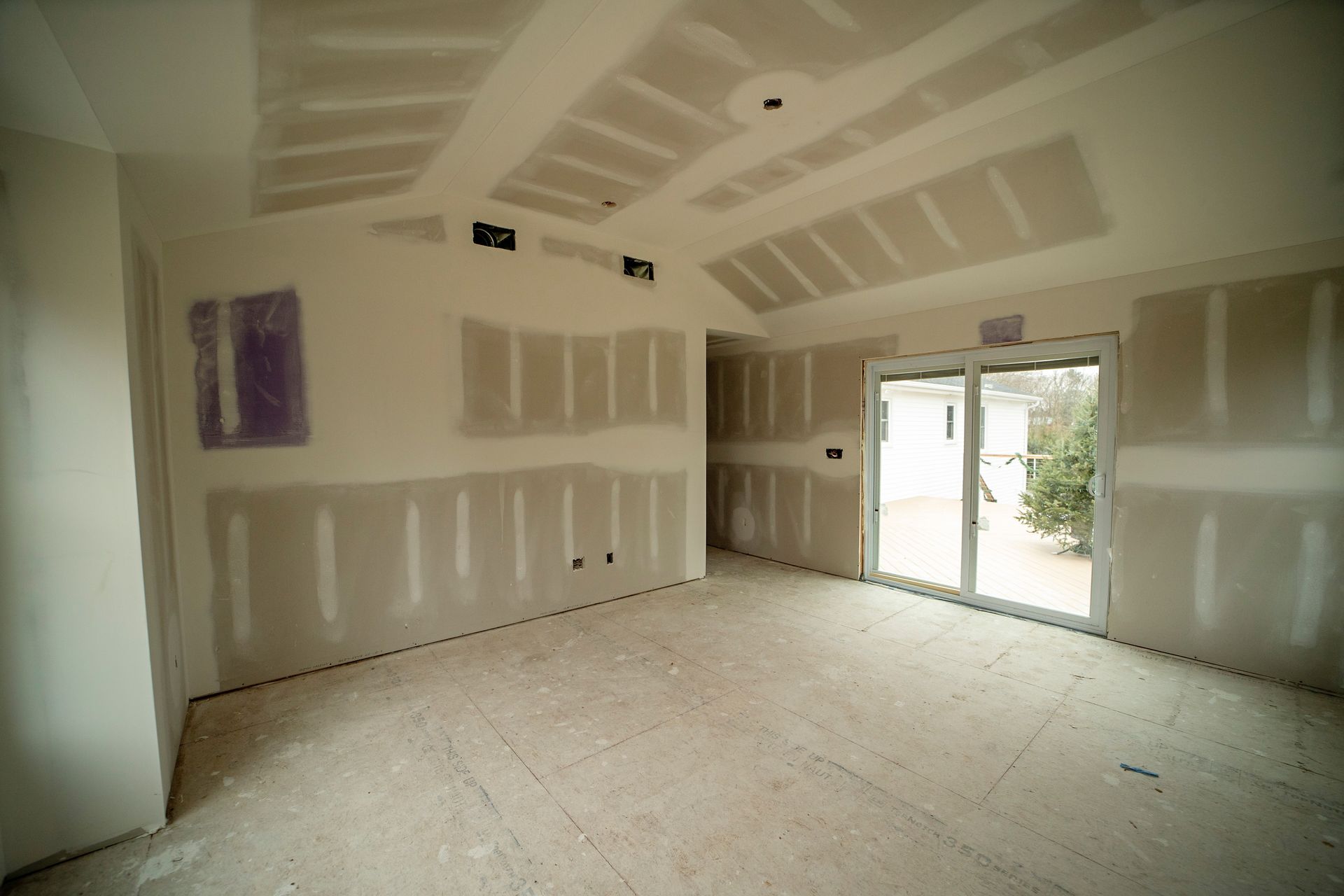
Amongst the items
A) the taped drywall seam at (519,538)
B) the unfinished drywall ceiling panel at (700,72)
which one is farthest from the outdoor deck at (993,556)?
the unfinished drywall ceiling panel at (700,72)

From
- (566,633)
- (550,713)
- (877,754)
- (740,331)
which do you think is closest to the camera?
(877,754)

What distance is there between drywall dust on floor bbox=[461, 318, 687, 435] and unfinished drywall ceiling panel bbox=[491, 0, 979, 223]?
4.04 ft

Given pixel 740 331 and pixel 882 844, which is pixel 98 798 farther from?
pixel 740 331

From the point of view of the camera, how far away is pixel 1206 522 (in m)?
3.39

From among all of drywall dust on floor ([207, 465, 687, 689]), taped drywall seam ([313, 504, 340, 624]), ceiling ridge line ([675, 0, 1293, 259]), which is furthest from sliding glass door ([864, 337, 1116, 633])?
taped drywall seam ([313, 504, 340, 624])

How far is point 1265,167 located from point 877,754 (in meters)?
3.66

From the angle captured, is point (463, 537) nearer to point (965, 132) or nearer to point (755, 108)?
point (755, 108)

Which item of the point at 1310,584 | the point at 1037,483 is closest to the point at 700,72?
the point at 1037,483

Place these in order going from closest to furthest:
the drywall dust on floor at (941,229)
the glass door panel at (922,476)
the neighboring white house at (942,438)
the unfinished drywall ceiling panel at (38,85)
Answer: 1. the unfinished drywall ceiling panel at (38,85)
2. the drywall dust on floor at (941,229)
3. the neighboring white house at (942,438)
4. the glass door panel at (922,476)

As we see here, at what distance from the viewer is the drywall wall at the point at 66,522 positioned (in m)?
1.83

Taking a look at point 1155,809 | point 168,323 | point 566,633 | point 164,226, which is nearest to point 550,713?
point 566,633

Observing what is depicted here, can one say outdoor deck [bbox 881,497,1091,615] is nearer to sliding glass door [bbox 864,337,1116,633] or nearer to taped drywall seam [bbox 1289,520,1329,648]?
sliding glass door [bbox 864,337,1116,633]

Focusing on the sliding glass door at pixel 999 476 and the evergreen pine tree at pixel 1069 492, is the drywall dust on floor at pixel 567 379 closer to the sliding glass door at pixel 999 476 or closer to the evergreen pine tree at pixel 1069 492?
the sliding glass door at pixel 999 476

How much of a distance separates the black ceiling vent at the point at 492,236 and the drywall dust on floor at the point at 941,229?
195cm
